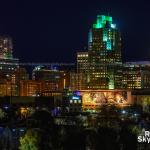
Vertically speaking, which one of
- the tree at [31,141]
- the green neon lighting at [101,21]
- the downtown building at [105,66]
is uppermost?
the green neon lighting at [101,21]

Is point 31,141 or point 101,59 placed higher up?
point 101,59

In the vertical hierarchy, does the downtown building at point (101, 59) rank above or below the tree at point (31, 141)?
above

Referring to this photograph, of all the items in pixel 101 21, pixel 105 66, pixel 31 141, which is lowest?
pixel 31 141

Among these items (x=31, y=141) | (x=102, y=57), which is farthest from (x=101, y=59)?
(x=31, y=141)

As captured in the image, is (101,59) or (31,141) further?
(101,59)

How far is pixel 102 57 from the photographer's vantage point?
276 ft

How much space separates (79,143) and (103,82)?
2339 inches

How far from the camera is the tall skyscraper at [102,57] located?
8250 centimetres

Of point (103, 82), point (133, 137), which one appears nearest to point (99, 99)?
point (103, 82)

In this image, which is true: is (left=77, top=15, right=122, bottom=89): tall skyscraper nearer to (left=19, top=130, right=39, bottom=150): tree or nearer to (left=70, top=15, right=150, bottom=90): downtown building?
(left=70, top=15, right=150, bottom=90): downtown building

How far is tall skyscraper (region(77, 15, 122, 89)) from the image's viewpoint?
3248 inches

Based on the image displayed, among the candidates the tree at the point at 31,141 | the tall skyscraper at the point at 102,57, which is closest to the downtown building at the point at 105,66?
the tall skyscraper at the point at 102,57

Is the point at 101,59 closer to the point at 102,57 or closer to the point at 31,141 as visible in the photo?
the point at 102,57

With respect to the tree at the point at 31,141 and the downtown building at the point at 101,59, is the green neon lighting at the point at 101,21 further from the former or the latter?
the tree at the point at 31,141
